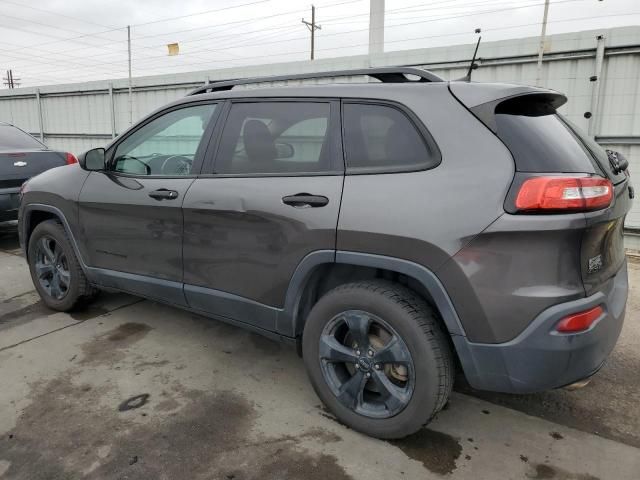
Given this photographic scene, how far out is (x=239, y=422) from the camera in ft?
8.36

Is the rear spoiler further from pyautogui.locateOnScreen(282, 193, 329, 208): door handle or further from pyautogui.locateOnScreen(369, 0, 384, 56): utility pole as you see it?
pyautogui.locateOnScreen(369, 0, 384, 56): utility pole

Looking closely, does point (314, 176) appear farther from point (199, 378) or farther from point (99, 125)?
point (99, 125)

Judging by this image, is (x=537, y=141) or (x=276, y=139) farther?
(x=276, y=139)

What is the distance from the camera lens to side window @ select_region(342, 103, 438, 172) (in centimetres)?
221

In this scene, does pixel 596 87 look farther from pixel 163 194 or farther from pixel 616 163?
pixel 163 194

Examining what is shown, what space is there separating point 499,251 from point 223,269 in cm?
155

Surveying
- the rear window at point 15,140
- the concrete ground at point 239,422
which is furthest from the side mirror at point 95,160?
the rear window at point 15,140

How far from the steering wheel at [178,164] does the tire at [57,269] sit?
1.18m

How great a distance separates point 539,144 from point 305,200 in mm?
1091

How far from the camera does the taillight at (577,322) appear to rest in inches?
75.5

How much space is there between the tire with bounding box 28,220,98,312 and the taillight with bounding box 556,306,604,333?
339 cm

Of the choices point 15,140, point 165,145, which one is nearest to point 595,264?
point 165,145

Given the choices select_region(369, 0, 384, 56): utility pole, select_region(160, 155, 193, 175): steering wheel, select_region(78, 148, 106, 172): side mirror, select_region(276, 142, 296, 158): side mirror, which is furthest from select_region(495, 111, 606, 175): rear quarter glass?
select_region(369, 0, 384, 56): utility pole

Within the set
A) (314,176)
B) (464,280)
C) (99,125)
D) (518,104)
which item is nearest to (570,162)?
(518,104)
